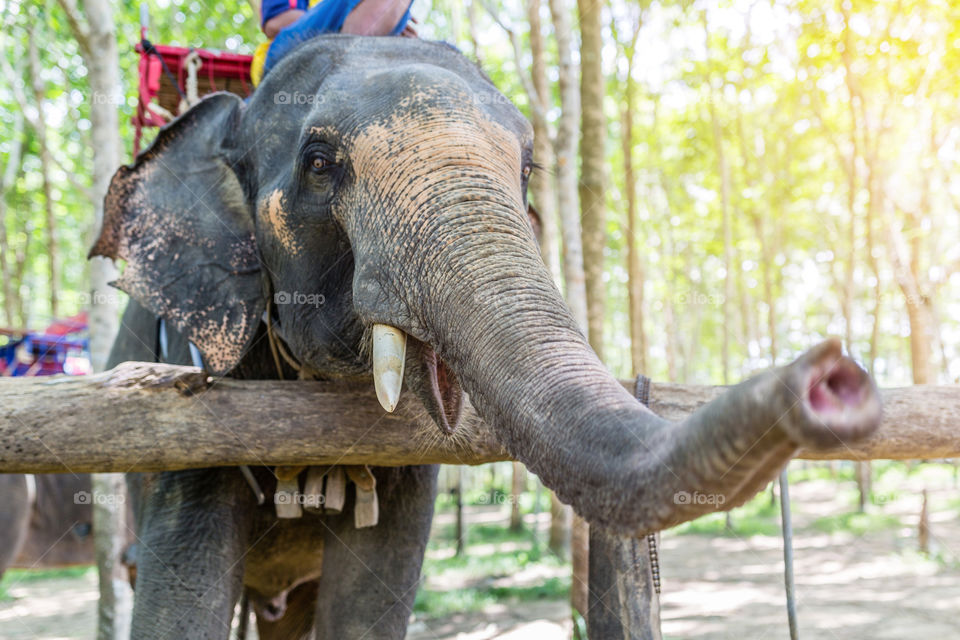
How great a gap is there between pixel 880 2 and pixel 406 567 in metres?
10.5

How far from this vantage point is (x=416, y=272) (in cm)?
205

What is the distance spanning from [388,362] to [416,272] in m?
0.24

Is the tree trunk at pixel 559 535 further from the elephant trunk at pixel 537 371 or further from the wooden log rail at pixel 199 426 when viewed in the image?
the elephant trunk at pixel 537 371

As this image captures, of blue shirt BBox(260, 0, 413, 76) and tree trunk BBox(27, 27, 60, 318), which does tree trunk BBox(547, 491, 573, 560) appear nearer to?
blue shirt BBox(260, 0, 413, 76)

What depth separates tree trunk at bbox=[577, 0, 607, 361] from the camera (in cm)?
724

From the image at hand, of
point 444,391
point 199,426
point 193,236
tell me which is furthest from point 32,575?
point 444,391

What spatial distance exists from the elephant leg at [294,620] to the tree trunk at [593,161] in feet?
A: 11.3

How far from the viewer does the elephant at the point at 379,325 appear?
1.26m

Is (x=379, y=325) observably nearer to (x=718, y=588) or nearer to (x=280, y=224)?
(x=280, y=224)

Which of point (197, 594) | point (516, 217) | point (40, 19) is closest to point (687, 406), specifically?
point (516, 217)

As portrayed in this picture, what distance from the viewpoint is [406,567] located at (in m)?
3.32

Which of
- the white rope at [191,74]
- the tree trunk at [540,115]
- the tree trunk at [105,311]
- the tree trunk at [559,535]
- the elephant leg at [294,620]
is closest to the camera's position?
the white rope at [191,74]

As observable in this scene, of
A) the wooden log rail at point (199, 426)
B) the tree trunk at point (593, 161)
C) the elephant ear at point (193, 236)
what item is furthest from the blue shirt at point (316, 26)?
the tree trunk at point (593, 161)

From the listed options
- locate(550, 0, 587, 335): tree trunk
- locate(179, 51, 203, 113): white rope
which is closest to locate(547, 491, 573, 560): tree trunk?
locate(550, 0, 587, 335): tree trunk
